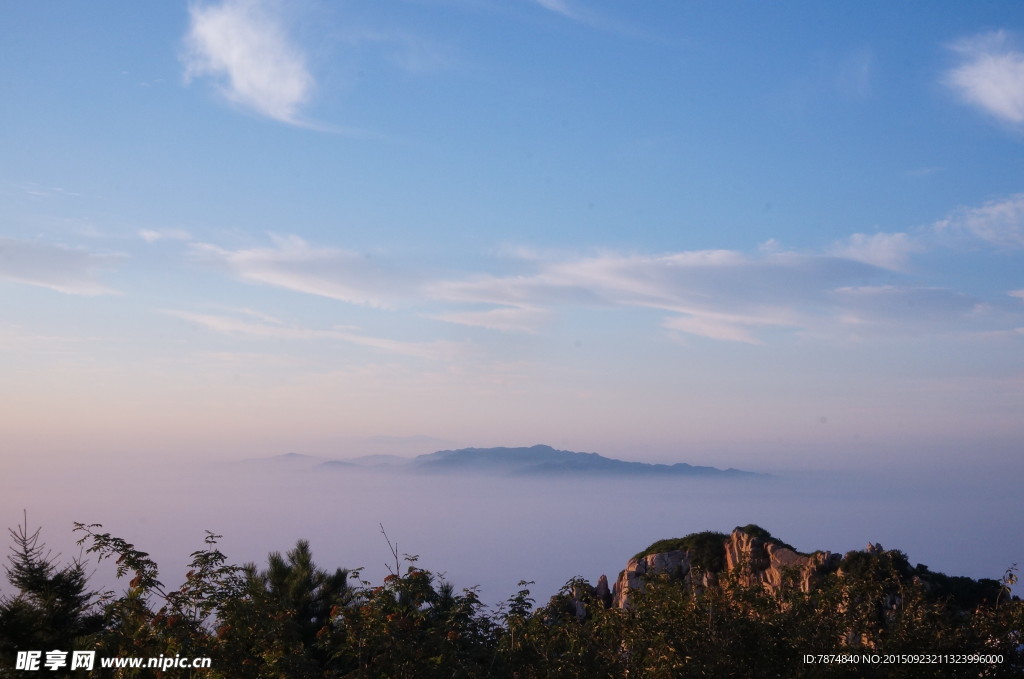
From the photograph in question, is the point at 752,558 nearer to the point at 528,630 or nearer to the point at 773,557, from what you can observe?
the point at 773,557

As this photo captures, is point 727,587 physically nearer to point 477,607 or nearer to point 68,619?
point 477,607

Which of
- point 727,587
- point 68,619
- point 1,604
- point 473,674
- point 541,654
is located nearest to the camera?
point 473,674

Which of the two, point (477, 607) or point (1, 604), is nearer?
point (477, 607)

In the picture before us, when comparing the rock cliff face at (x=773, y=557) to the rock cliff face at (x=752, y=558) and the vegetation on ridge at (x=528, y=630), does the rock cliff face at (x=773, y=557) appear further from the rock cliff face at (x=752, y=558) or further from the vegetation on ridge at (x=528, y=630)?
the vegetation on ridge at (x=528, y=630)

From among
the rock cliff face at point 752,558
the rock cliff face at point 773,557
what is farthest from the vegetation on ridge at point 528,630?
the rock cliff face at point 773,557

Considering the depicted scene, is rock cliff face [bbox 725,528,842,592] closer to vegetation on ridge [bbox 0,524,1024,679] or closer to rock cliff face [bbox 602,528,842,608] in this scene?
rock cliff face [bbox 602,528,842,608]

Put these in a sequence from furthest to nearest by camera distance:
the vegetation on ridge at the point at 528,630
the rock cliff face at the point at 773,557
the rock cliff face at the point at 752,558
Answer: the rock cliff face at the point at 752,558 → the rock cliff face at the point at 773,557 → the vegetation on ridge at the point at 528,630

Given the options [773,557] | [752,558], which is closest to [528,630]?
[752,558]

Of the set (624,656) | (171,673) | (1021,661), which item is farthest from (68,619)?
(1021,661)

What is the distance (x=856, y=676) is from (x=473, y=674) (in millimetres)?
4064

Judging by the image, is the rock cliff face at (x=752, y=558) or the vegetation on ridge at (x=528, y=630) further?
the rock cliff face at (x=752, y=558)

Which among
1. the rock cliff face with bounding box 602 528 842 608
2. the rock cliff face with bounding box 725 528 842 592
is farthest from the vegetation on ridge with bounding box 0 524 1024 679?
the rock cliff face with bounding box 725 528 842 592

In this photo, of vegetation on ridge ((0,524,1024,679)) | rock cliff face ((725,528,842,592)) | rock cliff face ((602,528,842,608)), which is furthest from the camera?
rock cliff face ((602,528,842,608))

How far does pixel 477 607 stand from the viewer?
8578mm
